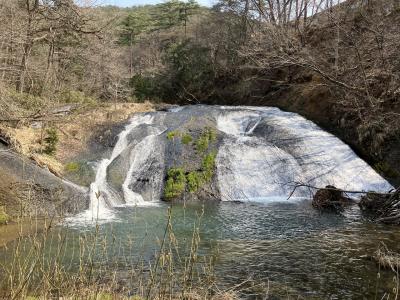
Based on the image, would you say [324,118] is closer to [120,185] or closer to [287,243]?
[120,185]

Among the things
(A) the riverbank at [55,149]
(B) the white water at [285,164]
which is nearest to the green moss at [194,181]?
(B) the white water at [285,164]

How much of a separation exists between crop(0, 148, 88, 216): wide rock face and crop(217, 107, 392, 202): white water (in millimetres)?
4725

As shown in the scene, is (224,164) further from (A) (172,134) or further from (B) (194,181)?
(A) (172,134)

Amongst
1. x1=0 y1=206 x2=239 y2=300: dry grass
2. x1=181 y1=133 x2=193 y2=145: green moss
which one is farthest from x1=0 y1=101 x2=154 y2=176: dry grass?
x1=0 y1=206 x2=239 y2=300: dry grass

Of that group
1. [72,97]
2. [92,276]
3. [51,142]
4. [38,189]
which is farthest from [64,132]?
[92,276]

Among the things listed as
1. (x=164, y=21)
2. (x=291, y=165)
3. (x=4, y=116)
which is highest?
(x=164, y=21)

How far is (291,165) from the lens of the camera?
15398 millimetres

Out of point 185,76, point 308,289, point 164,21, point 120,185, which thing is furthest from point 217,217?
point 164,21

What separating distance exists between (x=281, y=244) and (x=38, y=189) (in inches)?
283

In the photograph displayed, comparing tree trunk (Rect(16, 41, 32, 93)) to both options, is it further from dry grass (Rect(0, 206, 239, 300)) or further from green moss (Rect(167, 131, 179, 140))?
green moss (Rect(167, 131, 179, 140))

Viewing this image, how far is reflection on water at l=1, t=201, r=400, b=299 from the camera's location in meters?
6.35

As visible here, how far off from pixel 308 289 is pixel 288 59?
3.80 meters

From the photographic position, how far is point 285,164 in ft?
50.6

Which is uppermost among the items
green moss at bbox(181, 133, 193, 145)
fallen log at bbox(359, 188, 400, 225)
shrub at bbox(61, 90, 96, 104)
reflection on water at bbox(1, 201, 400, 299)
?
shrub at bbox(61, 90, 96, 104)
